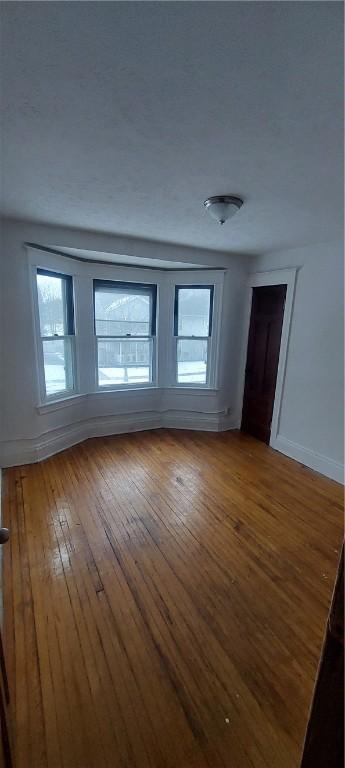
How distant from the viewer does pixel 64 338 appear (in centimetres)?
358

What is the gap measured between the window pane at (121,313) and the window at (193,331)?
433mm

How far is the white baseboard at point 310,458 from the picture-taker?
311 cm

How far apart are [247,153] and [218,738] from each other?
2559mm

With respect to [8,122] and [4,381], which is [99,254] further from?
[8,122]

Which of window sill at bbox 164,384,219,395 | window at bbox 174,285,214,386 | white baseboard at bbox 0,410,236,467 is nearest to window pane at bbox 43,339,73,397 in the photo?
white baseboard at bbox 0,410,236,467

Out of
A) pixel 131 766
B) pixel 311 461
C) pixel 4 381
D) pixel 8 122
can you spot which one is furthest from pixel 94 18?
pixel 311 461

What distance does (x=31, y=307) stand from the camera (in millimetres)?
3043

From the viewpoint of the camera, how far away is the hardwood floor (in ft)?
3.90

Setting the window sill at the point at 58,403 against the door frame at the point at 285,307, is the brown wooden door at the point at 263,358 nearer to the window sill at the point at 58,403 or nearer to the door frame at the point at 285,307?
the door frame at the point at 285,307

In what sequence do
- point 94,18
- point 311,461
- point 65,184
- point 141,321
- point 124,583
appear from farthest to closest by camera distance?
point 141,321, point 311,461, point 65,184, point 124,583, point 94,18

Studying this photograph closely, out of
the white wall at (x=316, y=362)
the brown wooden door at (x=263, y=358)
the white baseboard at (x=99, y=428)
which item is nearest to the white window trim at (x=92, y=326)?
the white baseboard at (x=99, y=428)

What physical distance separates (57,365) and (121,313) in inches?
41.9

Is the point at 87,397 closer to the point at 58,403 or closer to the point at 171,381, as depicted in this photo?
the point at 58,403

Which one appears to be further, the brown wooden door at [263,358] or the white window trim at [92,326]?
the brown wooden door at [263,358]
